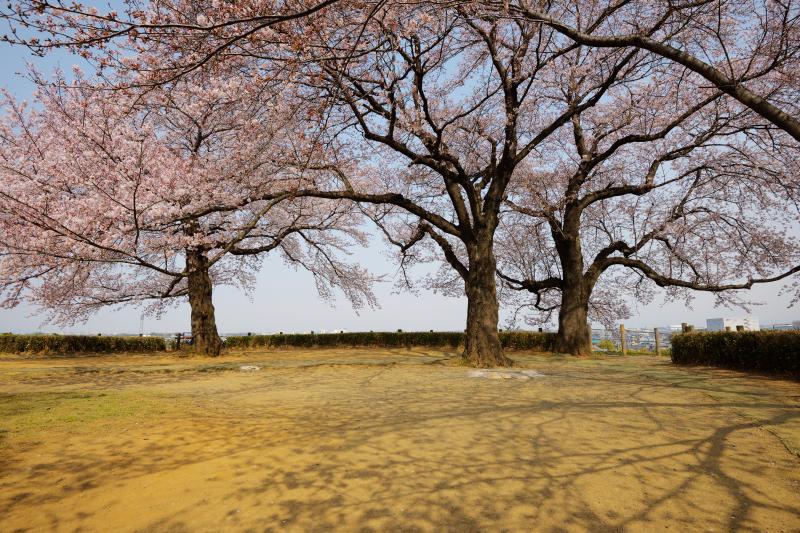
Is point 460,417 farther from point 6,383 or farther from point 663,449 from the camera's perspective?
point 6,383

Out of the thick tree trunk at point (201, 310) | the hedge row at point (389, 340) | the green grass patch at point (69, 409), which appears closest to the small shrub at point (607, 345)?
the hedge row at point (389, 340)

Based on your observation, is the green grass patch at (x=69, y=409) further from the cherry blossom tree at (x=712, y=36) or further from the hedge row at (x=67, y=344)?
the hedge row at (x=67, y=344)

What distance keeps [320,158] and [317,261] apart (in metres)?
10.4

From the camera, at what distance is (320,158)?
41.1 ft

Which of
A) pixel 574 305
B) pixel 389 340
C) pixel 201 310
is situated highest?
pixel 574 305

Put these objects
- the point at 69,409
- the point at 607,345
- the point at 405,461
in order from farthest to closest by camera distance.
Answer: the point at 607,345 → the point at 69,409 → the point at 405,461

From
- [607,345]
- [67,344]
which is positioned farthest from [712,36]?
[67,344]

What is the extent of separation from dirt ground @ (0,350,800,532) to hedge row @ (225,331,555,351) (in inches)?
504

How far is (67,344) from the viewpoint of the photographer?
2105 centimetres

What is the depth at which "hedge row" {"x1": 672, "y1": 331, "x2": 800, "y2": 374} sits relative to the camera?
970cm

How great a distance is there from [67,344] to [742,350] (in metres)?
26.0

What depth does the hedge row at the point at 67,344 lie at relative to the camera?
20.2 m

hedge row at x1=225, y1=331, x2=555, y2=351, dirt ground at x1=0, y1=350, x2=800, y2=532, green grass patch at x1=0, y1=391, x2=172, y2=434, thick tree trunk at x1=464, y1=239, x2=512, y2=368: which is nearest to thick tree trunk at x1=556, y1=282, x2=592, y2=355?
hedge row at x1=225, y1=331, x2=555, y2=351

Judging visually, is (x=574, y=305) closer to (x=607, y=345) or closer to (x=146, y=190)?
(x=607, y=345)
